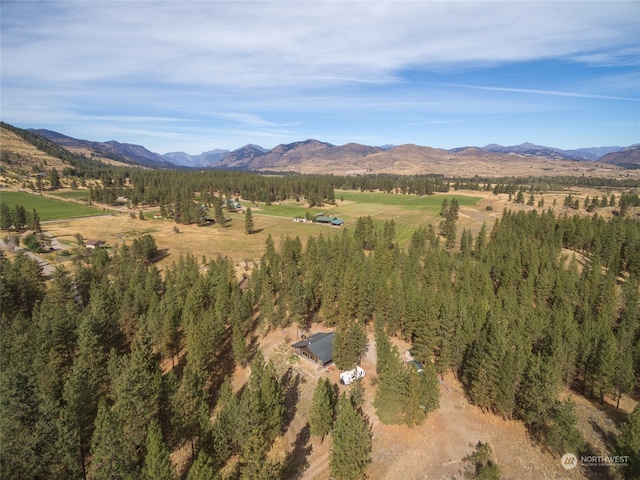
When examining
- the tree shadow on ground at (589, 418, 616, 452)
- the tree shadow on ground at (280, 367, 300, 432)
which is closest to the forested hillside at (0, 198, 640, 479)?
the tree shadow on ground at (280, 367, 300, 432)

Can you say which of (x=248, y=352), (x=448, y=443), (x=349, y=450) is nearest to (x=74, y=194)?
(x=248, y=352)

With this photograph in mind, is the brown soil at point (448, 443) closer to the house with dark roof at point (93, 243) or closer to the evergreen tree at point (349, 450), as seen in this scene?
the evergreen tree at point (349, 450)

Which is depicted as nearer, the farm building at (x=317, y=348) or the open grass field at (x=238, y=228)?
the farm building at (x=317, y=348)

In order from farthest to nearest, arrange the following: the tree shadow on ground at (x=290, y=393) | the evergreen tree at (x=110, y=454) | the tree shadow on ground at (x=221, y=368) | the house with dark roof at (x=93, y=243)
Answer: the house with dark roof at (x=93, y=243)
the tree shadow on ground at (x=221, y=368)
the tree shadow on ground at (x=290, y=393)
the evergreen tree at (x=110, y=454)

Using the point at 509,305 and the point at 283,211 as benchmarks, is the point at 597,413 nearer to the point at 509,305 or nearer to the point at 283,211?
the point at 509,305

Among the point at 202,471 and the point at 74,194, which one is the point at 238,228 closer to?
the point at 202,471
